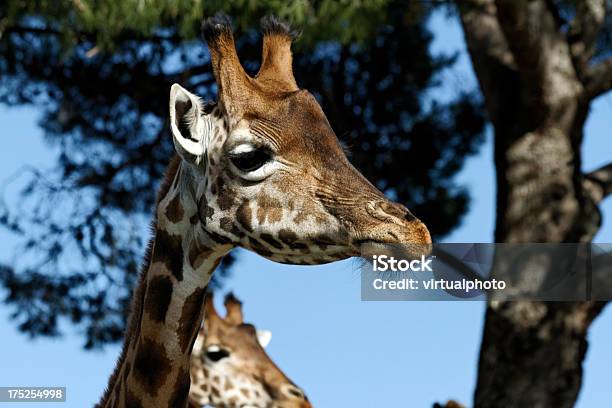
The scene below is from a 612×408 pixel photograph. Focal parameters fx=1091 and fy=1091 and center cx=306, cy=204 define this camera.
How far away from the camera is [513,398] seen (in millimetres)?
6883

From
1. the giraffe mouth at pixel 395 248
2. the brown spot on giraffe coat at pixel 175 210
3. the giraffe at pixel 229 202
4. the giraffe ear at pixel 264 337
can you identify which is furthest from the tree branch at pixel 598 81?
the giraffe mouth at pixel 395 248

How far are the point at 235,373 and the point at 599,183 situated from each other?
125 inches

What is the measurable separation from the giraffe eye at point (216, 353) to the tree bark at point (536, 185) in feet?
6.09

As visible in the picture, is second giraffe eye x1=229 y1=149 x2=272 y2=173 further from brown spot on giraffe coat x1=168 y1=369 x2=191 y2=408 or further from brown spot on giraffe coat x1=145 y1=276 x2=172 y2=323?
brown spot on giraffe coat x1=168 y1=369 x2=191 y2=408

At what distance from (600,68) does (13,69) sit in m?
4.55

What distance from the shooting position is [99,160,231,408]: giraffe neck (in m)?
2.83

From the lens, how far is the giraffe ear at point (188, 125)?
282cm

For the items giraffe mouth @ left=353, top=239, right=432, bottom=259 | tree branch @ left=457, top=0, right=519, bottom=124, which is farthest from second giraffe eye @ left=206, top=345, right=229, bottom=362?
A: giraffe mouth @ left=353, top=239, right=432, bottom=259

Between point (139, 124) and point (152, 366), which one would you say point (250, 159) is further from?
point (139, 124)

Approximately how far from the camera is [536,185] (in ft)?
23.7

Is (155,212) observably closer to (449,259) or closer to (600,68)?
(449,259)

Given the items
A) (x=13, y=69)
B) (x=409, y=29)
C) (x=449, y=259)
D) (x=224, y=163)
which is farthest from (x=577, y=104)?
(x=224, y=163)

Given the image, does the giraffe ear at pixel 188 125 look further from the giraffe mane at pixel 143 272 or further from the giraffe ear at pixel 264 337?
the giraffe ear at pixel 264 337

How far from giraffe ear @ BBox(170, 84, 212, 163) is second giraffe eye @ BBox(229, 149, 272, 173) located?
5.5 inches
